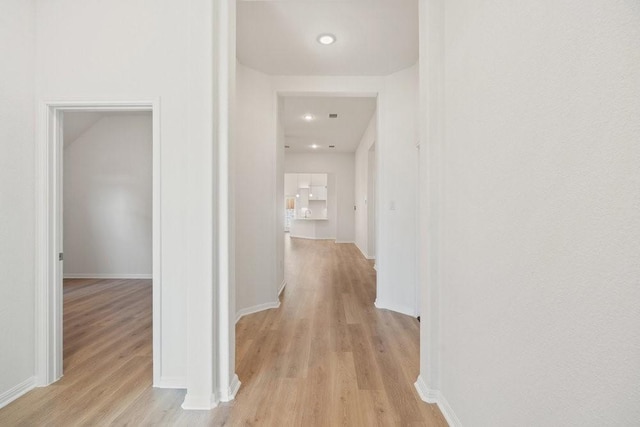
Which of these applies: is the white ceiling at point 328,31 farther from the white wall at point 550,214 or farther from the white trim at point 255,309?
the white trim at point 255,309

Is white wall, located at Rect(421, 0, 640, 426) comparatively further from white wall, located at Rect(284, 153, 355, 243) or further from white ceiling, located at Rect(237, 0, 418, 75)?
white wall, located at Rect(284, 153, 355, 243)

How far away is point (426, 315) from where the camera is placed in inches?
74.5

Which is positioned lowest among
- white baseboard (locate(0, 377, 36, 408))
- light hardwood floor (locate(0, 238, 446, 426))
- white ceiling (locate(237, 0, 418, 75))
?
light hardwood floor (locate(0, 238, 446, 426))

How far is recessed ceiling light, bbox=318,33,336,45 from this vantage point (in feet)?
9.32

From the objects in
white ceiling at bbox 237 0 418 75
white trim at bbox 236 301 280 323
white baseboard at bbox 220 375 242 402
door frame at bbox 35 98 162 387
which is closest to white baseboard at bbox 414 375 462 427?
white baseboard at bbox 220 375 242 402

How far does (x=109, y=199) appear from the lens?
199 inches

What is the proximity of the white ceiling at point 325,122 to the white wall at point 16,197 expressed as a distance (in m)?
2.85

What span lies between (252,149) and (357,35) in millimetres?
1665

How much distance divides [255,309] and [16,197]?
2.34m

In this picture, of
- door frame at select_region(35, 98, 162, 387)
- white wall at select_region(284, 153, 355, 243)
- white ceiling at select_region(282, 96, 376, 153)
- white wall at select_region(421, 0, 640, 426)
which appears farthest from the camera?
white wall at select_region(284, 153, 355, 243)

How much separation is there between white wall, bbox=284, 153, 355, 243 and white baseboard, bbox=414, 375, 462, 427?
7893mm

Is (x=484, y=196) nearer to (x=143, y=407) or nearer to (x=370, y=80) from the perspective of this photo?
(x=143, y=407)

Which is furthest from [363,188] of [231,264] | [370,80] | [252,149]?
[231,264]

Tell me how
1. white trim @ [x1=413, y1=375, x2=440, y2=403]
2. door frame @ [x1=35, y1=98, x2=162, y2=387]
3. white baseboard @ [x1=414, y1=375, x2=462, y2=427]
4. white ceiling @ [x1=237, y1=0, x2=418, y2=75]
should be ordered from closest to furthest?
white baseboard @ [x1=414, y1=375, x2=462, y2=427]
white trim @ [x1=413, y1=375, x2=440, y2=403]
door frame @ [x1=35, y1=98, x2=162, y2=387]
white ceiling @ [x1=237, y1=0, x2=418, y2=75]
